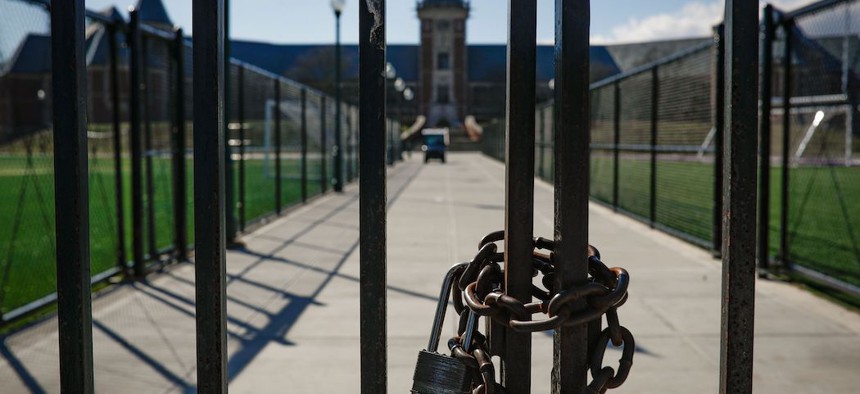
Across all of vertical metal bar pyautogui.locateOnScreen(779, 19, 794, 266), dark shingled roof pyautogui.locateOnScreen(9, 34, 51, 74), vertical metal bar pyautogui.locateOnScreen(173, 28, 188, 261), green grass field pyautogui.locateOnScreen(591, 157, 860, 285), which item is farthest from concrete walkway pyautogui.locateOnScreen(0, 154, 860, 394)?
dark shingled roof pyautogui.locateOnScreen(9, 34, 51, 74)

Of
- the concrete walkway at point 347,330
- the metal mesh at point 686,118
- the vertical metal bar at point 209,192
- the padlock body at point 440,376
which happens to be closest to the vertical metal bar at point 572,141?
the padlock body at point 440,376

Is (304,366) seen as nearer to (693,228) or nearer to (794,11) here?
(794,11)

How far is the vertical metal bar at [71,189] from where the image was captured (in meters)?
1.59

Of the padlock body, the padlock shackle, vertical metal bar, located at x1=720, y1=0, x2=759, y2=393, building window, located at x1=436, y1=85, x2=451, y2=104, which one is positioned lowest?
the padlock body

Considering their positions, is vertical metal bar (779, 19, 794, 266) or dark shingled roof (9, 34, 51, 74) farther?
vertical metal bar (779, 19, 794, 266)

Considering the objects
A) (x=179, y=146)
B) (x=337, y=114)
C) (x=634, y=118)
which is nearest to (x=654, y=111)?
(x=634, y=118)

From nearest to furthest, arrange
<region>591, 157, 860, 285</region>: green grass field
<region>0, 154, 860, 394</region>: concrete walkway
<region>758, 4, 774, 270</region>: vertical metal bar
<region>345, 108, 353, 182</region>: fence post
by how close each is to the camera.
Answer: <region>0, 154, 860, 394</region>: concrete walkway < <region>758, 4, 774, 270</region>: vertical metal bar < <region>591, 157, 860, 285</region>: green grass field < <region>345, 108, 353, 182</region>: fence post

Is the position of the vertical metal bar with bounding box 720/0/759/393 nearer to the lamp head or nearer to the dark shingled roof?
the dark shingled roof

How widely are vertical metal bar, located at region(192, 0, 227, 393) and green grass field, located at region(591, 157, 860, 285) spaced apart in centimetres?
698

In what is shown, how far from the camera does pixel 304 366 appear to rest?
4.28 meters

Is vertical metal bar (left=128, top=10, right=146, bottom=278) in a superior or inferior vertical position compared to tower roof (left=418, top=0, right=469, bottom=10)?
inferior

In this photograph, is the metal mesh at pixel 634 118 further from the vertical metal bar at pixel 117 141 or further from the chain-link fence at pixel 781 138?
the vertical metal bar at pixel 117 141

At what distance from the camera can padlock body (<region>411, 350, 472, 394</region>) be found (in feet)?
5.28

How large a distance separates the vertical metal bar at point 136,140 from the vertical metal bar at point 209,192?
549cm
